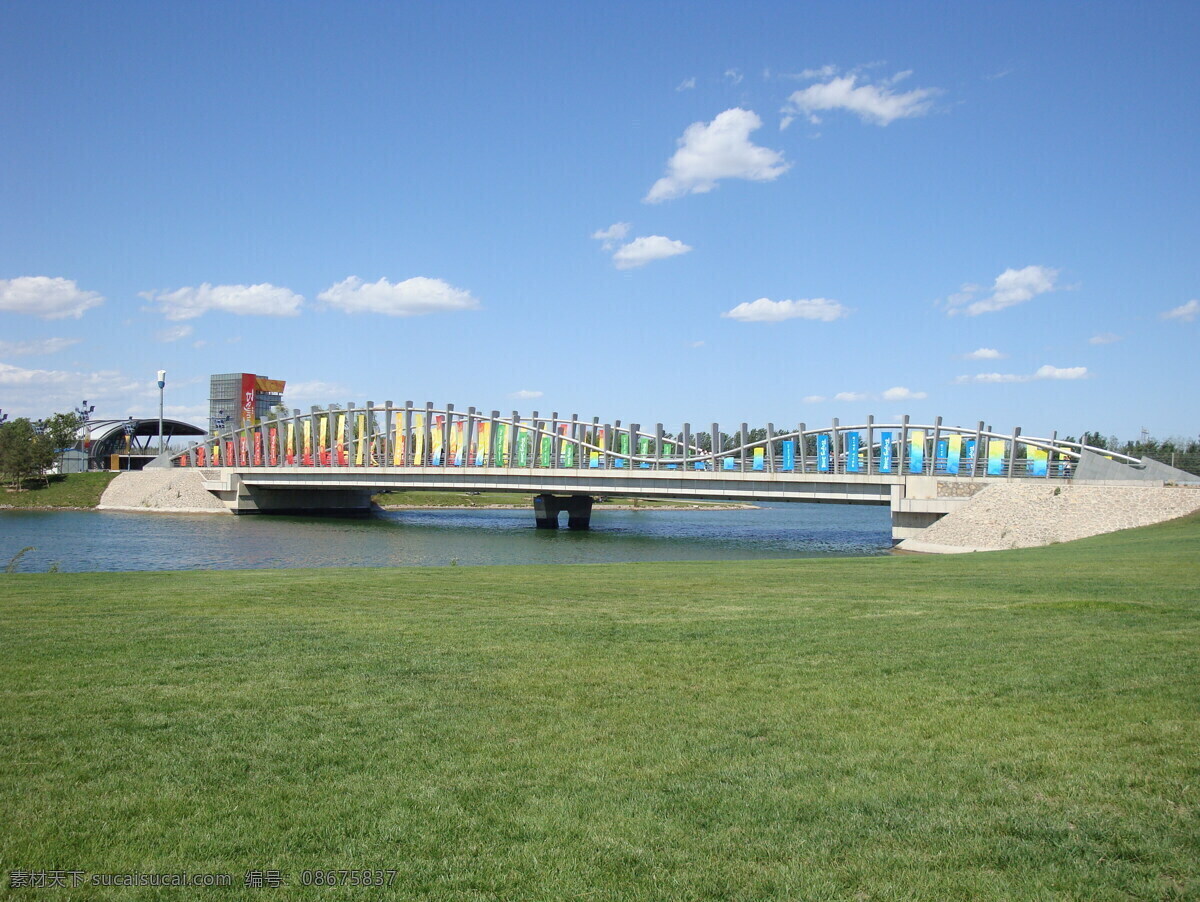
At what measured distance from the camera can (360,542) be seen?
2148 inches

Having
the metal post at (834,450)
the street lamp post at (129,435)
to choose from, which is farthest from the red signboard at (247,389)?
the metal post at (834,450)

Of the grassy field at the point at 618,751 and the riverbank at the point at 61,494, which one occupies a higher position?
the grassy field at the point at 618,751

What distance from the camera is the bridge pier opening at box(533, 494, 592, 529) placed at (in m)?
77.5

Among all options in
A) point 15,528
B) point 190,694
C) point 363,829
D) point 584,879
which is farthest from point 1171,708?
point 15,528

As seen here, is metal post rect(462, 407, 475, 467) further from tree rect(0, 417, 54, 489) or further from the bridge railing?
tree rect(0, 417, 54, 489)

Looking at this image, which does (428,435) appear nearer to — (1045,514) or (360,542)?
(360,542)

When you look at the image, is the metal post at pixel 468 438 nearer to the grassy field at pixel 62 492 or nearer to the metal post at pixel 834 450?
the metal post at pixel 834 450

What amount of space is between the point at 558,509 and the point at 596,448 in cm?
770

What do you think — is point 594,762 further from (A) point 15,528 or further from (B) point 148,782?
(A) point 15,528

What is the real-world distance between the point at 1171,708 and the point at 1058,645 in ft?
10.3

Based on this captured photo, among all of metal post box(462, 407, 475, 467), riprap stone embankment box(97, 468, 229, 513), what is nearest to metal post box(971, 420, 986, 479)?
metal post box(462, 407, 475, 467)

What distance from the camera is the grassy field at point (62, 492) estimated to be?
3703 inches

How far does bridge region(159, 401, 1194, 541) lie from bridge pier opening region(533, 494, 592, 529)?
11 centimetres

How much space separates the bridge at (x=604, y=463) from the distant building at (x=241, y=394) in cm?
5790
